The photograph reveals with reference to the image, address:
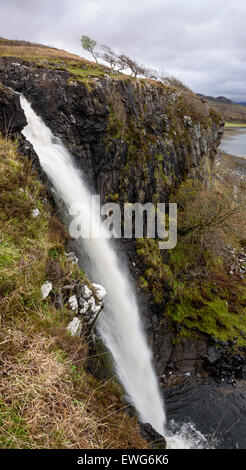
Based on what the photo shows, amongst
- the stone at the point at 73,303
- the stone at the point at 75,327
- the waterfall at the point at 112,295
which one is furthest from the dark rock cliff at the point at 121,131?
the stone at the point at 75,327

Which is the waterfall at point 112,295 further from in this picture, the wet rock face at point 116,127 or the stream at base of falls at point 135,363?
the wet rock face at point 116,127

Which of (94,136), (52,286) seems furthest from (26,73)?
(52,286)

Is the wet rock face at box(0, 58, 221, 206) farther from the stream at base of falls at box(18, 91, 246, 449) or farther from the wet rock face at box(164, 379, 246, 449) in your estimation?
the wet rock face at box(164, 379, 246, 449)

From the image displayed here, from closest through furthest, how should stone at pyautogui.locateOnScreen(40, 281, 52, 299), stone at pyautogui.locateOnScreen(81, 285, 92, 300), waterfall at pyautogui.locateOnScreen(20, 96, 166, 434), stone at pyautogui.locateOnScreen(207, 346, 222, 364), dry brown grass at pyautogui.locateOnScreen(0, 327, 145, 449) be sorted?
dry brown grass at pyautogui.locateOnScreen(0, 327, 145, 449), stone at pyautogui.locateOnScreen(40, 281, 52, 299), stone at pyautogui.locateOnScreen(81, 285, 92, 300), waterfall at pyautogui.locateOnScreen(20, 96, 166, 434), stone at pyautogui.locateOnScreen(207, 346, 222, 364)

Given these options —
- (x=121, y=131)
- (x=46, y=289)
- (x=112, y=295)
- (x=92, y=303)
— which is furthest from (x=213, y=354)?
(x=121, y=131)

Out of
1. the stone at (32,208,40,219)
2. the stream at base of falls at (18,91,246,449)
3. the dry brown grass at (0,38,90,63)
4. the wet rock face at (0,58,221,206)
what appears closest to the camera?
the stone at (32,208,40,219)

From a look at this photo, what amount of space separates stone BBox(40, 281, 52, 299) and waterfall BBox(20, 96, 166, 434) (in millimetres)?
4521

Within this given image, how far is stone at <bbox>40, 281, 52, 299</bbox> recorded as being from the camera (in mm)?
4891

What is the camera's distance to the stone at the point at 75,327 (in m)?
5.04

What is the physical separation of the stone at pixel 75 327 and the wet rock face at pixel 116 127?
1053 cm

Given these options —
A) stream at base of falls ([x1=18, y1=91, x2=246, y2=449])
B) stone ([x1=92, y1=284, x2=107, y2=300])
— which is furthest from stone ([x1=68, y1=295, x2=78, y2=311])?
stream at base of falls ([x1=18, y1=91, x2=246, y2=449])
